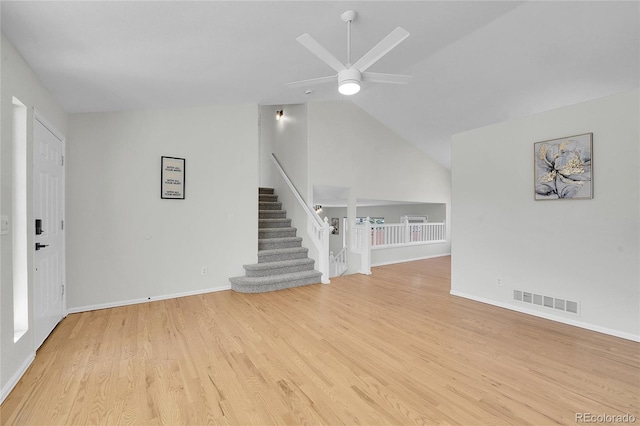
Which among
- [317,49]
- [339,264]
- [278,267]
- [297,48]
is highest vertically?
[297,48]

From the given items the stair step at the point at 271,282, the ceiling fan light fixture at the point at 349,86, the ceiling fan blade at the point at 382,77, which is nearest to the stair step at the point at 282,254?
the stair step at the point at 271,282

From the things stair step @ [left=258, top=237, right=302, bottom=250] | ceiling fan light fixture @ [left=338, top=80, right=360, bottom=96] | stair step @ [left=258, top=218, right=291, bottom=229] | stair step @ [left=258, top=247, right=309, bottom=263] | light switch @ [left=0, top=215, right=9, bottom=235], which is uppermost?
ceiling fan light fixture @ [left=338, top=80, right=360, bottom=96]

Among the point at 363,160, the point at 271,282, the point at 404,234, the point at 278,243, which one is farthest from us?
the point at 404,234

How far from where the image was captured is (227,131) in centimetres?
448

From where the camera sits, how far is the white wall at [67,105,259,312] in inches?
138

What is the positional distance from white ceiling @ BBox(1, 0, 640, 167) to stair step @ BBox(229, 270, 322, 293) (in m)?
2.68

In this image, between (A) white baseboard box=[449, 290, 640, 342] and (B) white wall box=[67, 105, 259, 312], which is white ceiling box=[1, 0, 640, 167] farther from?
(A) white baseboard box=[449, 290, 640, 342]

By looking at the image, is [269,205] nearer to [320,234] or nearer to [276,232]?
[276,232]

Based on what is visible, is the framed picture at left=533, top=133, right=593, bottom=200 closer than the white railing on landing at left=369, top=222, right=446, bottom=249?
Yes

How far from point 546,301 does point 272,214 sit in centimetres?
→ 470

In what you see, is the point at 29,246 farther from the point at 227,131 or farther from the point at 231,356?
the point at 227,131

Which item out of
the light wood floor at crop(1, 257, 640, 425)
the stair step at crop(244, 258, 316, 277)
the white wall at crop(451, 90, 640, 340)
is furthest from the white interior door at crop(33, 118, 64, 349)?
the white wall at crop(451, 90, 640, 340)

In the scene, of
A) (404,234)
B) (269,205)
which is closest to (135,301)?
(269,205)

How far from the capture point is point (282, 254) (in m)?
5.13
